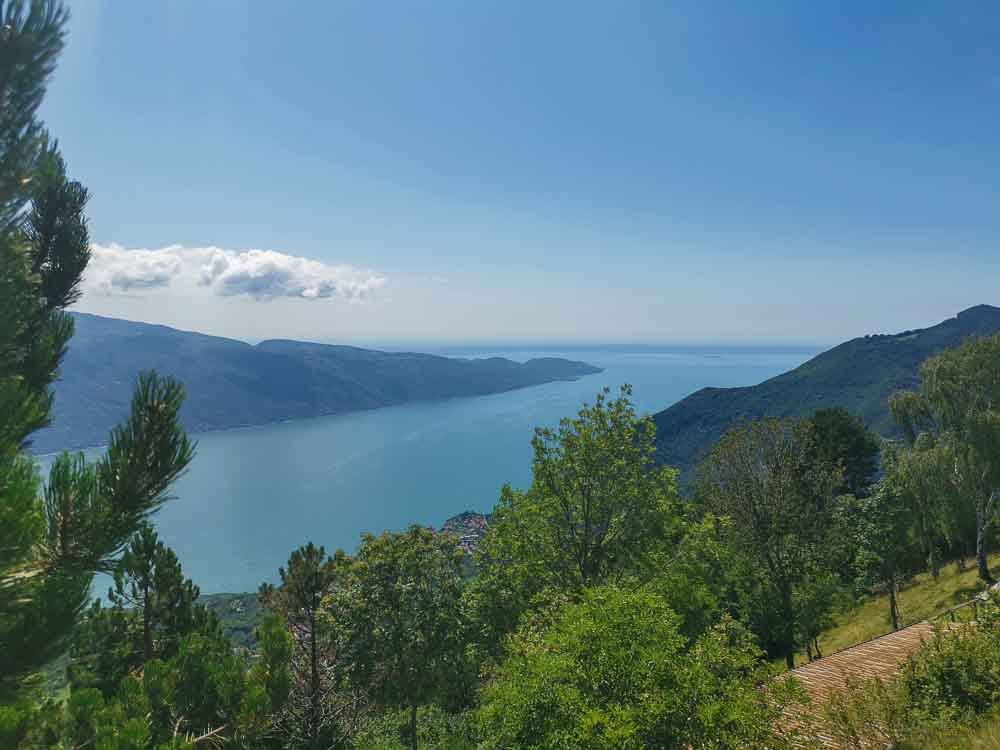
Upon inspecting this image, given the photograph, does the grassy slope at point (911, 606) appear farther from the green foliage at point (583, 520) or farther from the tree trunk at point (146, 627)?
the tree trunk at point (146, 627)

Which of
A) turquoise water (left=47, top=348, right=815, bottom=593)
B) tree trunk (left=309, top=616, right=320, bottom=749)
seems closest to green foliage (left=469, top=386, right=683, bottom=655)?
tree trunk (left=309, top=616, right=320, bottom=749)

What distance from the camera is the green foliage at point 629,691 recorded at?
627 cm

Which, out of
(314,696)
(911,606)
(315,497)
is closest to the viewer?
(314,696)

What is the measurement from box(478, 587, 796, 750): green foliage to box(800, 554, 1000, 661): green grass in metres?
16.1

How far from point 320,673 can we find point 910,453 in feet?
85.4

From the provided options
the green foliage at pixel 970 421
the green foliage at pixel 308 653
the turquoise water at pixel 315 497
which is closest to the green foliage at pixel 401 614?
the green foliage at pixel 308 653

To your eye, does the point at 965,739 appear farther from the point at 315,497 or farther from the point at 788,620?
the point at 315,497

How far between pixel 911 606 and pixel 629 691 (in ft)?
72.5

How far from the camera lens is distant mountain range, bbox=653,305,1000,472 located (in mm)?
144625

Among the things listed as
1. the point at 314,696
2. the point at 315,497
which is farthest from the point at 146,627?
the point at 315,497

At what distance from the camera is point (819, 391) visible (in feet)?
520

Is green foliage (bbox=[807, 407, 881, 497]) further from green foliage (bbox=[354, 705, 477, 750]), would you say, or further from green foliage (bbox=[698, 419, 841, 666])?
green foliage (bbox=[354, 705, 477, 750])

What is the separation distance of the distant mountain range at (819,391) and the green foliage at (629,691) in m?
136

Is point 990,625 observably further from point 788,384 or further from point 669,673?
point 788,384
